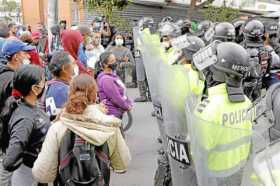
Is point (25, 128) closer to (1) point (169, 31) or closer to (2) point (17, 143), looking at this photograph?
(2) point (17, 143)

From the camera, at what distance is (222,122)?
2.85m

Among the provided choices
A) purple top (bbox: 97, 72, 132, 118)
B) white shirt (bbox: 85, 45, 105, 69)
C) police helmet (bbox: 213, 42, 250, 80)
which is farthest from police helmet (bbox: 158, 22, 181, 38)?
police helmet (bbox: 213, 42, 250, 80)

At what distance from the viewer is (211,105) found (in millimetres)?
2930

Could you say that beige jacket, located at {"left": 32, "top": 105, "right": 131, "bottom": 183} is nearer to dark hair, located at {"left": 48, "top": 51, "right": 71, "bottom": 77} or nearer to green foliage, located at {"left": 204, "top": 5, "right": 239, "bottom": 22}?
dark hair, located at {"left": 48, "top": 51, "right": 71, "bottom": 77}

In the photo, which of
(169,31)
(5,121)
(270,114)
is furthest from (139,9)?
(270,114)

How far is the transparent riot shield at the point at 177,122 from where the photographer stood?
2.73 meters

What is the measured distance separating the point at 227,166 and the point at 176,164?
2.57 ft

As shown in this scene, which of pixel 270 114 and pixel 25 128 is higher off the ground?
pixel 270 114

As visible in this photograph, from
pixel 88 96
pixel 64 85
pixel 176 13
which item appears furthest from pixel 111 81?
pixel 176 13

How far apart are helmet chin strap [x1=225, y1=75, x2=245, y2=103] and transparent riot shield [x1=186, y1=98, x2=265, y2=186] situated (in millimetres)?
988

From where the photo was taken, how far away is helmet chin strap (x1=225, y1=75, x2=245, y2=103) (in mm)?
3068

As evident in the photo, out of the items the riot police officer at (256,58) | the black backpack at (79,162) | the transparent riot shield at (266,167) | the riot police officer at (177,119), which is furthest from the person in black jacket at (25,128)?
the riot police officer at (256,58)

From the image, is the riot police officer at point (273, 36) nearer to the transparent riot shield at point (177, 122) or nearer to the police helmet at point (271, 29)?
the police helmet at point (271, 29)

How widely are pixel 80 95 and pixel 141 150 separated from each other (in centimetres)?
429
